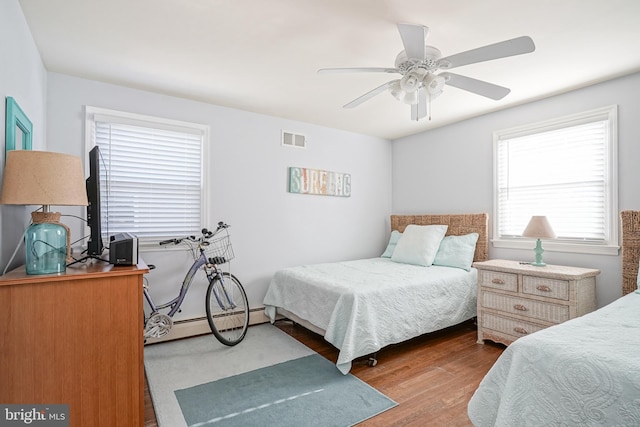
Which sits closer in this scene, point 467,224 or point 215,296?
point 215,296

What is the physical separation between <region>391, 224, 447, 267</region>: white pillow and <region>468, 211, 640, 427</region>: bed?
2111 millimetres

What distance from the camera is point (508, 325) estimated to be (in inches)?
116

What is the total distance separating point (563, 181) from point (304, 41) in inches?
111

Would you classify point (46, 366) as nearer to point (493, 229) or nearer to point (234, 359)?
point (234, 359)

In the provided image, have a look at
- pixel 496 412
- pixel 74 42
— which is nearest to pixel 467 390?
pixel 496 412

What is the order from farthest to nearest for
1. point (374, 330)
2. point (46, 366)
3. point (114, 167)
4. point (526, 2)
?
point (114, 167) → point (374, 330) → point (526, 2) → point (46, 366)

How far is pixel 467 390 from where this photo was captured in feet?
7.43

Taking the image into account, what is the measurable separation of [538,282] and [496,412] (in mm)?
1769

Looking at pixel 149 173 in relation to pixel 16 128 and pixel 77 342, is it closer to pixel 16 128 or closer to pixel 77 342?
pixel 16 128

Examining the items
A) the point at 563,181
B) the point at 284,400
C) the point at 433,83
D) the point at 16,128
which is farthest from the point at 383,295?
the point at 16,128

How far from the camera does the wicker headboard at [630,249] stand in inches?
102

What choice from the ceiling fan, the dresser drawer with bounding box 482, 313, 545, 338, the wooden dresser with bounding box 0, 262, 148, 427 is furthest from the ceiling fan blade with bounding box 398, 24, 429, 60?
the dresser drawer with bounding box 482, 313, 545, 338

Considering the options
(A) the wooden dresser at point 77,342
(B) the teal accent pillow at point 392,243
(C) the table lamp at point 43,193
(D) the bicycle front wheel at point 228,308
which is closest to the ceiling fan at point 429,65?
(C) the table lamp at point 43,193

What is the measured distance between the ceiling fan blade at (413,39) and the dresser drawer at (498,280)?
2.16 m
